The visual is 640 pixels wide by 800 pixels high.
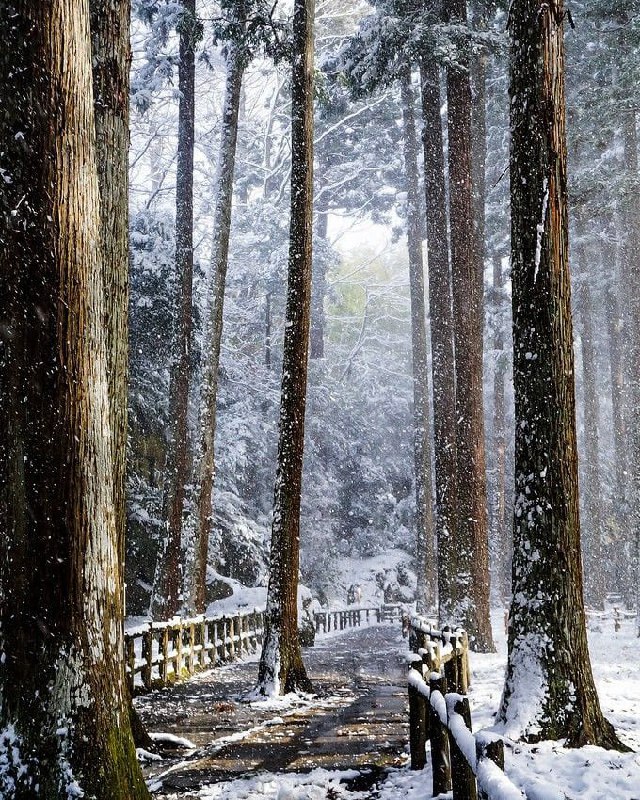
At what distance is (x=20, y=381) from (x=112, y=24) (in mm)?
4685

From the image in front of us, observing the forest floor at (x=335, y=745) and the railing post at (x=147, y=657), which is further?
the railing post at (x=147, y=657)

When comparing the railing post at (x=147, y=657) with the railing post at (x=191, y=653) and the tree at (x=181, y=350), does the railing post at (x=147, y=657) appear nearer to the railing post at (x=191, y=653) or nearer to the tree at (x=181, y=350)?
the railing post at (x=191, y=653)

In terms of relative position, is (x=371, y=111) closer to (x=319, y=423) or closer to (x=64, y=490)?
(x=319, y=423)

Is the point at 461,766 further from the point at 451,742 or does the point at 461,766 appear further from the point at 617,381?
the point at 617,381

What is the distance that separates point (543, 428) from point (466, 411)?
864cm

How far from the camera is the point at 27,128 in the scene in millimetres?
4621

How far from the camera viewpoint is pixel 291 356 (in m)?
12.4

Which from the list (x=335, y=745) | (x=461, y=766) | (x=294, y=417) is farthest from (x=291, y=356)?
(x=461, y=766)

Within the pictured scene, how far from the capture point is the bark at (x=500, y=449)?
33156 mm

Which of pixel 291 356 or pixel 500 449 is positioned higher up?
pixel 291 356

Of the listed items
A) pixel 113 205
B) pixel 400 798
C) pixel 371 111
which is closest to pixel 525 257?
pixel 113 205

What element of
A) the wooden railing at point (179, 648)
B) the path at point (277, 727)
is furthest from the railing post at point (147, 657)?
the path at point (277, 727)

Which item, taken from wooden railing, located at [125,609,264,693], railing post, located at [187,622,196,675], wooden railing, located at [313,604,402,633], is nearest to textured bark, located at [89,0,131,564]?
wooden railing, located at [125,609,264,693]

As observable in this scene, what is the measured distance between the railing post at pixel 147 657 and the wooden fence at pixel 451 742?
534cm
